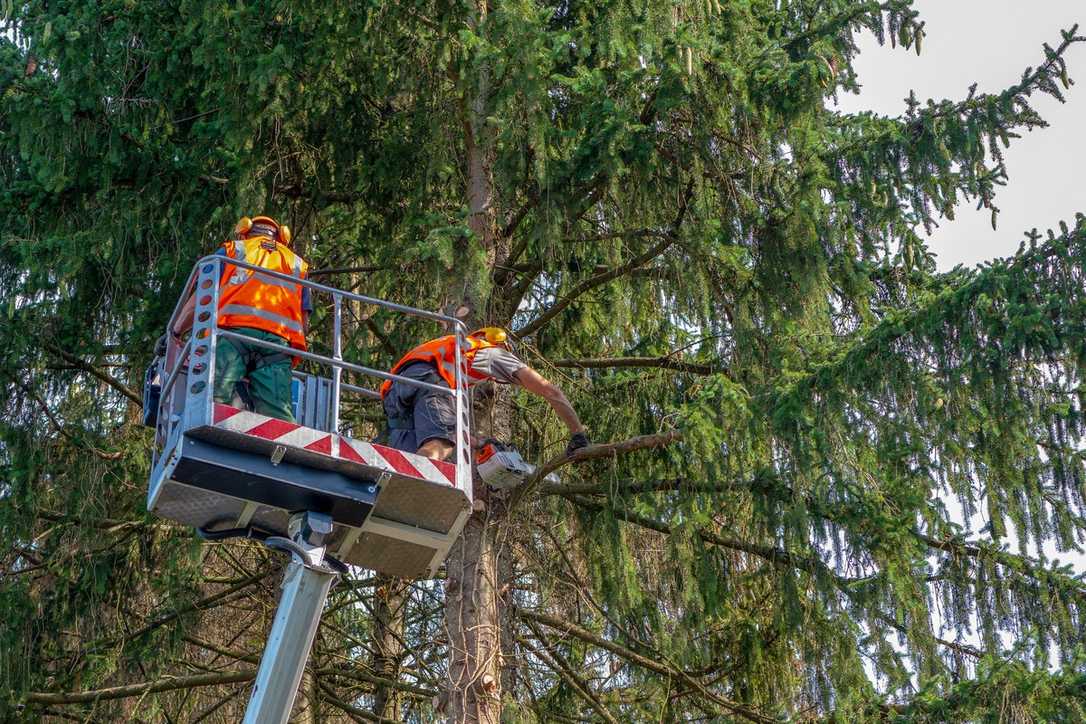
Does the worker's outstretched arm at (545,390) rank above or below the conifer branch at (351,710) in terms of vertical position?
above

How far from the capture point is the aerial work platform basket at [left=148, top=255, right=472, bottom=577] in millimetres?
8195

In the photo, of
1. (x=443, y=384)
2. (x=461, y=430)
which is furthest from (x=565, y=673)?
(x=461, y=430)

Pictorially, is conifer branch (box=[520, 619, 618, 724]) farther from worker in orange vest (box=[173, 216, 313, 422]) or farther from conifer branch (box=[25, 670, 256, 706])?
worker in orange vest (box=[173, 216, 313, 422])

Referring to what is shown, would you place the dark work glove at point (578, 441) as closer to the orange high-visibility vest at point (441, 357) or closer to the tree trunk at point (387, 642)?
the orange high-visibility vest at point (441, 357)

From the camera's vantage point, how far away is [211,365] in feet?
27.1

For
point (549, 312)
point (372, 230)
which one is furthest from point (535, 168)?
point (372, 230)

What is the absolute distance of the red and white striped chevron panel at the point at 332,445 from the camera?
26.7 feet

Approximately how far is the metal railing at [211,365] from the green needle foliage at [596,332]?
5.79 ft

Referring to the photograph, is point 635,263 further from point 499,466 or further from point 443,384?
point 443,384

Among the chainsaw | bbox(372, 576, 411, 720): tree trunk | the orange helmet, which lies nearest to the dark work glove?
the chainsaw

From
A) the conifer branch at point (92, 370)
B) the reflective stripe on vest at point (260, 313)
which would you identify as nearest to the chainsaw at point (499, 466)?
the reflective stripe on vest at point (260, 313)

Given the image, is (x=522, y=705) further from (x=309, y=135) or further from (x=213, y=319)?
(x=309, y=135)

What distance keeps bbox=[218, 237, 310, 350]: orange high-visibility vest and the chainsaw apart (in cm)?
163

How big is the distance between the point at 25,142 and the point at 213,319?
12.8 ft
